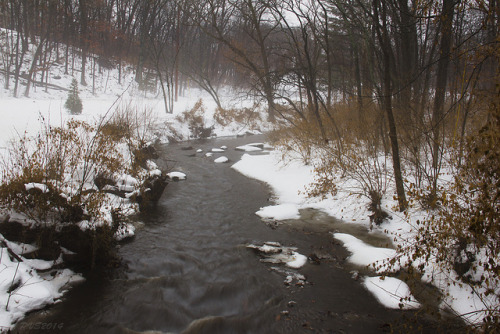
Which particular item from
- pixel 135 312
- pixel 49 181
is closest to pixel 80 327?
pixel 135 312

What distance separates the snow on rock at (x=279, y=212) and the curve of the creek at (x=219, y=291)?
0.47m

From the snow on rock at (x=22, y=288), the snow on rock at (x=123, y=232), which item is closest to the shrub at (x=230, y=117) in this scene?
the snow on rock at (x=123, y=232)

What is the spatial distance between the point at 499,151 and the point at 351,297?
3256 mm

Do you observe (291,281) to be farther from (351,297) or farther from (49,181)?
(49,181)

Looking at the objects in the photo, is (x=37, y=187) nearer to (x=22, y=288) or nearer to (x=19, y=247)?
(x=19, y=247)

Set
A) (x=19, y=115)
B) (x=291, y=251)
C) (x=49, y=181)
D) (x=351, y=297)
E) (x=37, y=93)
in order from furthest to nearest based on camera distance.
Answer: (x=37, y=93) < (x=19, y=115) < (x=291, y=251) < (x=49, y=181) < (x=351, y=297)

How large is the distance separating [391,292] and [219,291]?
9.33 feet

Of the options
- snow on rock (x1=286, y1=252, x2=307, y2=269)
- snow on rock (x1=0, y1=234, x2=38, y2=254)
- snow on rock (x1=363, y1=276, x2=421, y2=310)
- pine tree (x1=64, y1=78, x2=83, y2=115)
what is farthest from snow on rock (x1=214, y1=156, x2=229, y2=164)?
snow on rock (x1=363, y1=276, x2=421, y2=310)

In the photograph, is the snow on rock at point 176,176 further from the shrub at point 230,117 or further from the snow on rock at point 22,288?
the shrub at point 230,117

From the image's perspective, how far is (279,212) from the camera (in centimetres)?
891

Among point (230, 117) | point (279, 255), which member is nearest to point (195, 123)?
point (230, 117)

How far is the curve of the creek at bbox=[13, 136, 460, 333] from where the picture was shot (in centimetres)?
445

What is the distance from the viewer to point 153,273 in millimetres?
5773

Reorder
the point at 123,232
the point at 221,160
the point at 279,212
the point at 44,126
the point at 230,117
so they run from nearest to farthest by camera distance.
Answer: the point at 123,232 < the point at 279,212 < the point at 44,126 < the point at 221,160 < the point at 230,117
